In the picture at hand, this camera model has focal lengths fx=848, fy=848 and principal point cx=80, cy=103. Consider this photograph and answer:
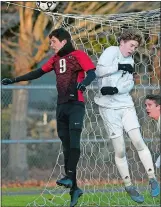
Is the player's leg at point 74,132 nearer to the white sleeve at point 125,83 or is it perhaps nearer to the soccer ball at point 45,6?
the white sleeve at point 125,83

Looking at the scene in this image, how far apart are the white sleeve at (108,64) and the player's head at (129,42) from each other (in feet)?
0.32

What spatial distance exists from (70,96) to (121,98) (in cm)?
82

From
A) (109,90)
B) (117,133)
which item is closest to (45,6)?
(109,90)

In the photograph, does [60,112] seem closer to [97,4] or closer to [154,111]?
[154,111]

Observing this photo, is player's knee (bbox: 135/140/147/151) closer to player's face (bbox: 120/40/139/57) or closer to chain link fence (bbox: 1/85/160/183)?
player's face (bbox: 120/40/139/57)

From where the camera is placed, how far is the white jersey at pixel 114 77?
30.9ft

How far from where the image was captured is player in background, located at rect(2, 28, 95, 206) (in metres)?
8.98

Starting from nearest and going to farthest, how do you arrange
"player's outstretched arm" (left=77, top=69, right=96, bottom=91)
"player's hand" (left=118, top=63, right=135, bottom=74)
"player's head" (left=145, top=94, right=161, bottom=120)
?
"player's outstretched arm" (left=77, top=69, right=96, bottom=91) → "player's head" (left=145, top=94, right=161, bottom=120) → "player's hand" (left=118, top=63, right=135, bottom=74)

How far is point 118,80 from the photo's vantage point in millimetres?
9492

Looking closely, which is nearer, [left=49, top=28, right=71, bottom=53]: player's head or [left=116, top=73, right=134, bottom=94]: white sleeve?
[left=49, top=28, right=71, bottom=53]: player's head

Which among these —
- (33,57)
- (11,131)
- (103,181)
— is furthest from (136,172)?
(33,57)

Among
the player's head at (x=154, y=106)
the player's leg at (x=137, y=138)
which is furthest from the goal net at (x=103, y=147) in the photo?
the player's head at (x=154, y=106)

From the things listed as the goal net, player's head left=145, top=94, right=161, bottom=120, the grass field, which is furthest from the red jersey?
the grass field

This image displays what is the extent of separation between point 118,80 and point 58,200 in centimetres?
401
